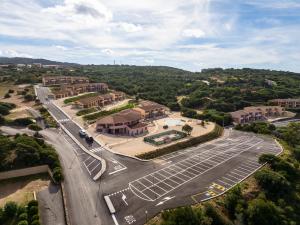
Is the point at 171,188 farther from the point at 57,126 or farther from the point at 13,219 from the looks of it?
the point at 57,126

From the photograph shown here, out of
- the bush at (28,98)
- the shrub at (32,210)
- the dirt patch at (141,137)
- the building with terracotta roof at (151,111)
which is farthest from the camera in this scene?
the bush at (28,98)

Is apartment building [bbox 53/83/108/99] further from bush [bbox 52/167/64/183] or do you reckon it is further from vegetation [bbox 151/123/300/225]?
vegetation [bbox 151/123/300/225]

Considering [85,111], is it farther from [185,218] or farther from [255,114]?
[255,114]

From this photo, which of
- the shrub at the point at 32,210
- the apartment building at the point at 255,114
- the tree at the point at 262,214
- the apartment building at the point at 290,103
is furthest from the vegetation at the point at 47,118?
the apartment building at the point at 290,103

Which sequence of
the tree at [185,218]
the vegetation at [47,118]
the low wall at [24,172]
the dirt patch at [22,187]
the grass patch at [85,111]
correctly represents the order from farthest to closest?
the grass patch at [85,111] < the vegetation at [47,118] < the low wall at [24,172] < the dirt patch at [22,187] < the tree at [185,218]

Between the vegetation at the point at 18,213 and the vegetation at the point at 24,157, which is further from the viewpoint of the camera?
the vegetation at the point at 24,157

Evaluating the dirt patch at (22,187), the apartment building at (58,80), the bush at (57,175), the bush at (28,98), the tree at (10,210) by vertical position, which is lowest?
the dirt patch at (22,187)

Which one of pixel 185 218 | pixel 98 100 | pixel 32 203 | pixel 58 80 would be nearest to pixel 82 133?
pixel 32 203

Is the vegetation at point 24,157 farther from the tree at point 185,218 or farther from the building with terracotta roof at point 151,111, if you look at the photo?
the building with terracotta roof at point 151,111

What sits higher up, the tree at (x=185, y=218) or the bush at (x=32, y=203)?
the tree at (x=185, y=218)
